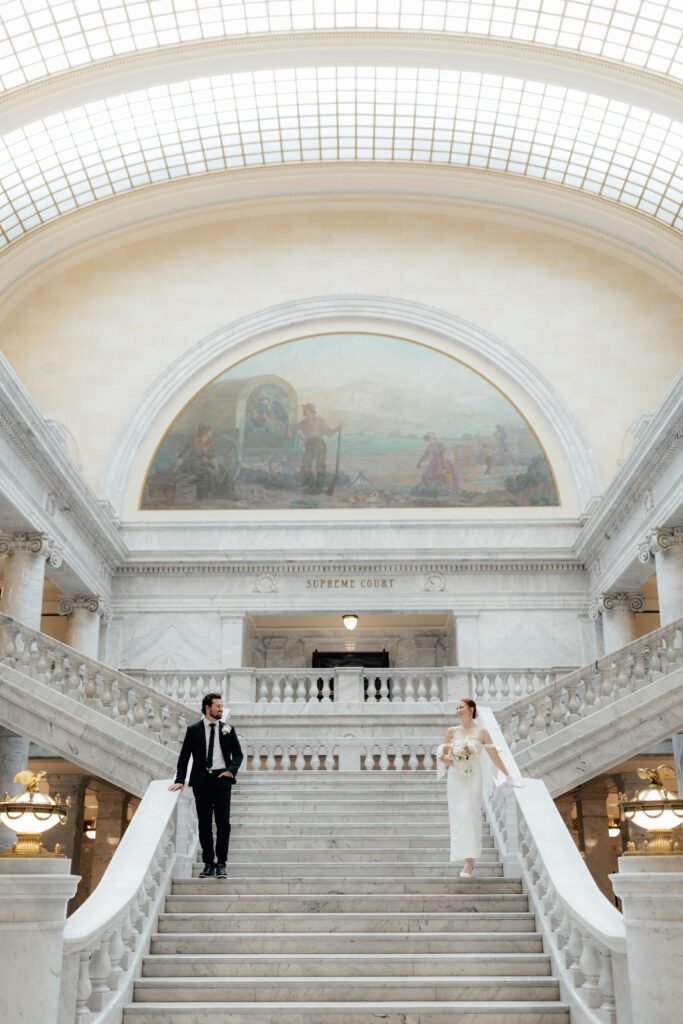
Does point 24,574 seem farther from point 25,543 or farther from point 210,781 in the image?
point 210,781

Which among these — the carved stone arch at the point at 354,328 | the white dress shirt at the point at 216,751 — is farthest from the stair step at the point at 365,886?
the carved stone arch at the point at 354,328

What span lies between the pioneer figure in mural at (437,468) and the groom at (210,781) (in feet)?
46.3

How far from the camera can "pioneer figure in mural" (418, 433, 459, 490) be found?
2250 centimetres

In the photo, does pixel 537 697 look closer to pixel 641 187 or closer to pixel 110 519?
pixel 110 519

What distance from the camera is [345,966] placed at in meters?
7.19

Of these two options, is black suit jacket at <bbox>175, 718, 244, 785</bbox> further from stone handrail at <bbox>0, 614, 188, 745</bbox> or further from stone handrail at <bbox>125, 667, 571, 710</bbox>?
stone handrail at <bbox>125, 667, 571, 710</bbox>

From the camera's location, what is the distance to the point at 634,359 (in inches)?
917

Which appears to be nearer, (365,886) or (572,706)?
(365,886)

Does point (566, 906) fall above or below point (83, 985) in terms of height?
above

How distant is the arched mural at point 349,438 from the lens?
22.5 metres

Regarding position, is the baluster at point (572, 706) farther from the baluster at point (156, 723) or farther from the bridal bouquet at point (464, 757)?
the baluster at point (156, 723)

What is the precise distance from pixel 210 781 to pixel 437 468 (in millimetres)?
14561

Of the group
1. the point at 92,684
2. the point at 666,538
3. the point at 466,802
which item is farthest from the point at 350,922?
the point at 666,538

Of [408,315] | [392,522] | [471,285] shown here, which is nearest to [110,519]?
[392,522]
